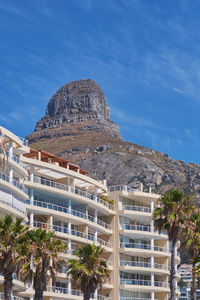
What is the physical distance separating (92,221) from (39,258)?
3164 centimetres

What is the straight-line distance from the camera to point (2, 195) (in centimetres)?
5850

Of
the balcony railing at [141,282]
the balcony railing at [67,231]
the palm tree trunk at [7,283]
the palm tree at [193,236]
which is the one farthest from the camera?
the balcony railing at [141,282]

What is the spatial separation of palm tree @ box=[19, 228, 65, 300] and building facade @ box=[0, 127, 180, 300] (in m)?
13.0

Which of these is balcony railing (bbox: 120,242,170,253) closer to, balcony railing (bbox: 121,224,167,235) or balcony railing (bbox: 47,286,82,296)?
balcony railing (bbox: 121,224,167,235)

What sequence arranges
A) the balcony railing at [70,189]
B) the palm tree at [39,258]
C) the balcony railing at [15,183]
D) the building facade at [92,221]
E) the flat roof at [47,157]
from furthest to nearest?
the flat roof at [47,157]
the balcony railing at [70,189]
the building facade at [92,221]
the balcony railing at [15,183]
the palm tree at [39,258]

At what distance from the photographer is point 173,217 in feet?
192

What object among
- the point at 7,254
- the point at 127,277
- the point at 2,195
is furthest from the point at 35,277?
the point at 127,277

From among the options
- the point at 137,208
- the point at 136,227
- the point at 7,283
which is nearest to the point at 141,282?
the point at 136,227

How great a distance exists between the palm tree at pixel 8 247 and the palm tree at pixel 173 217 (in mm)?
18741

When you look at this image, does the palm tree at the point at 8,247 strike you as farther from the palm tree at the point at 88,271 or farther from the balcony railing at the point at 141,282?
the balcony railing at the point at 141,282

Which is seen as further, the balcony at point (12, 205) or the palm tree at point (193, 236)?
the palm tree at point (193, 236)

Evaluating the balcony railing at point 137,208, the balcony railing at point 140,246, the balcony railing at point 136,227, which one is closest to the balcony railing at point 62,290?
the balcony railing at point 140,246

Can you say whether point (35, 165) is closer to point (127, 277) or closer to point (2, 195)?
point (2, 195)

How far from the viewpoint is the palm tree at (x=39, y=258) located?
46844 mm
